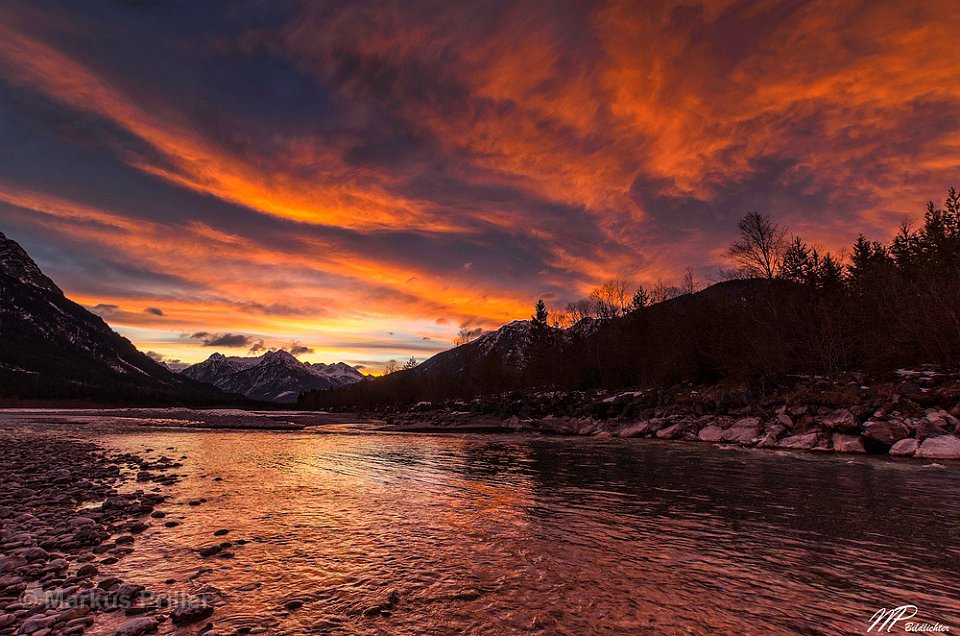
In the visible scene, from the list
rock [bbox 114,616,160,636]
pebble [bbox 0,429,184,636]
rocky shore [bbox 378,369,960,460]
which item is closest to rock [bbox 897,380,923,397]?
rocky shore [bbox 378,369,960,460]

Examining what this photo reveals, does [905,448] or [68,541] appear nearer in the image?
[68,541]

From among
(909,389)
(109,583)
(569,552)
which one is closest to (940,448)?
(909,389)

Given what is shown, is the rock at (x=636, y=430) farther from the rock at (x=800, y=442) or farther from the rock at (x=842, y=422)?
the rock at (x=842, y=422)

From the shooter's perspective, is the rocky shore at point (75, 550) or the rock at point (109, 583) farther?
the rock at point (109, 583)

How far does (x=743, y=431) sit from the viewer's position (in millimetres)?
33750

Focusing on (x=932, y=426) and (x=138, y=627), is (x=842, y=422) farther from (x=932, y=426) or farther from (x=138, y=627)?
(x=138, y=627)

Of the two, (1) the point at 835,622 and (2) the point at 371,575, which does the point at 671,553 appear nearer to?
(1) the point at 835,622

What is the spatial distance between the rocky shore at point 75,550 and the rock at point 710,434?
122 ft

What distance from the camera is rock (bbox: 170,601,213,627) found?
252 inches

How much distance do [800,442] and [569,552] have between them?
27.8m

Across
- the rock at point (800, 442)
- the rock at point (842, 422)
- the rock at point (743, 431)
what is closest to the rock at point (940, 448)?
the rock at point (842, 422)

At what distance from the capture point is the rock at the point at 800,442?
A: 92.8ft

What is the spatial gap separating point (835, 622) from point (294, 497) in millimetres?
15431

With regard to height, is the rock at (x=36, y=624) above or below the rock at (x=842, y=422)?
below
